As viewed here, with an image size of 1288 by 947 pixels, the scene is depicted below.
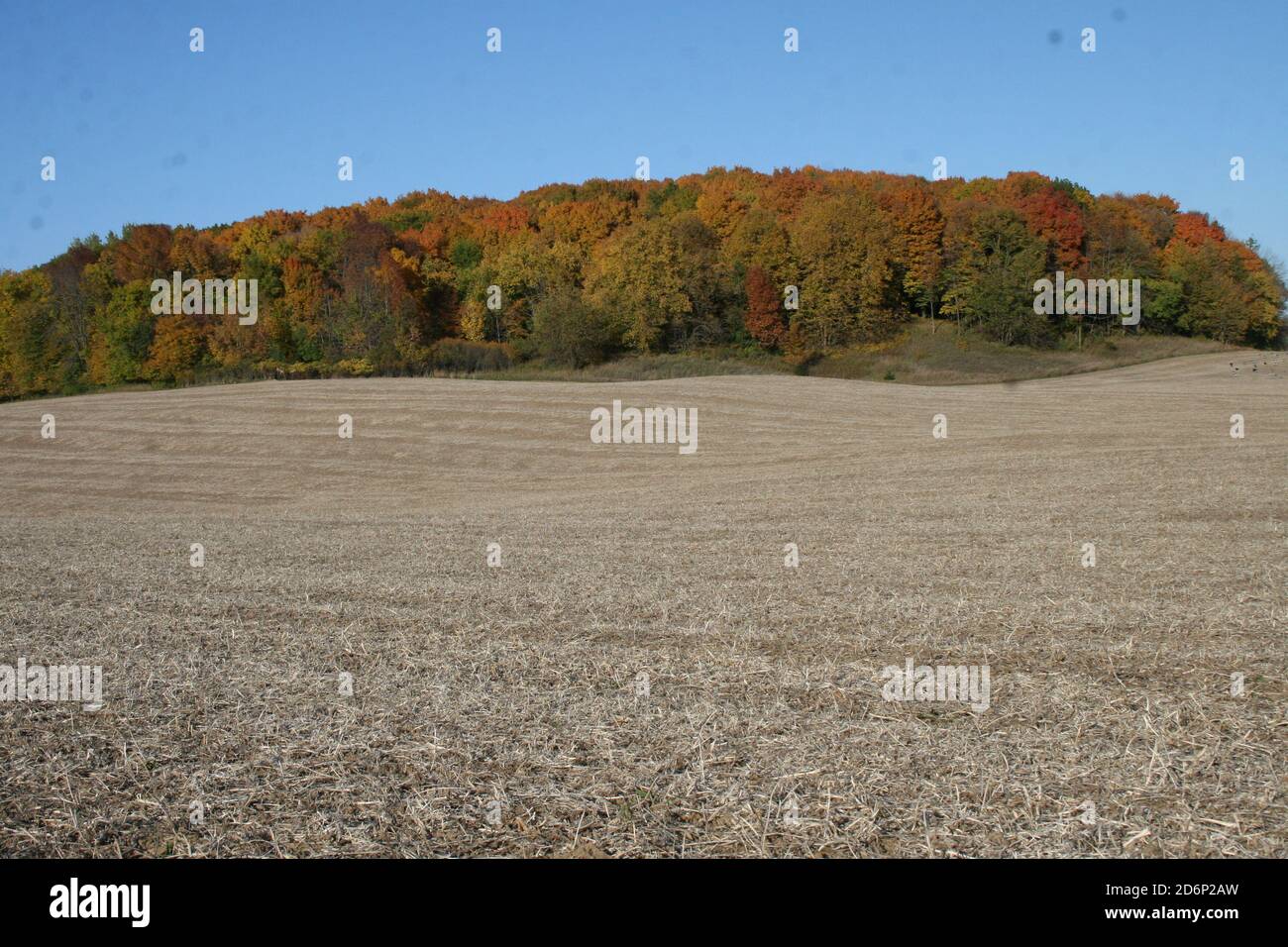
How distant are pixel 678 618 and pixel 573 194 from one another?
10052 cm

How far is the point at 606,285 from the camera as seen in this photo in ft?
254

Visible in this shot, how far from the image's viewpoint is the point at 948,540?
18094 millimetres

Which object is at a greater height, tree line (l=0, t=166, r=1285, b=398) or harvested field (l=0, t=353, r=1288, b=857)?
Answer: tree line (l=0, t=166, r=1285, b=398)

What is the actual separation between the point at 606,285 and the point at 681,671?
69.5 meters

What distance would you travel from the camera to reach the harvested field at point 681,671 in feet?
20.2

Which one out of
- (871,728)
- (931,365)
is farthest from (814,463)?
(931,365)

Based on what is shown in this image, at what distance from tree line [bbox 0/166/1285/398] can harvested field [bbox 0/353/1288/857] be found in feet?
157

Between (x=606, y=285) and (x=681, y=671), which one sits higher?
(x=606, y=285)

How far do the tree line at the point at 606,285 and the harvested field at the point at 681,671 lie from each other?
1889 inches

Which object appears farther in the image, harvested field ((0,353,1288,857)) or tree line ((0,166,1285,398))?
tree line ((0,166,1285,398))

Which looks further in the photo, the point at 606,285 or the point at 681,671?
the point at 606,285

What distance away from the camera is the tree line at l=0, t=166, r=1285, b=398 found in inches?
2904

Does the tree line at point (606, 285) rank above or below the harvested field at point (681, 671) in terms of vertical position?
above
